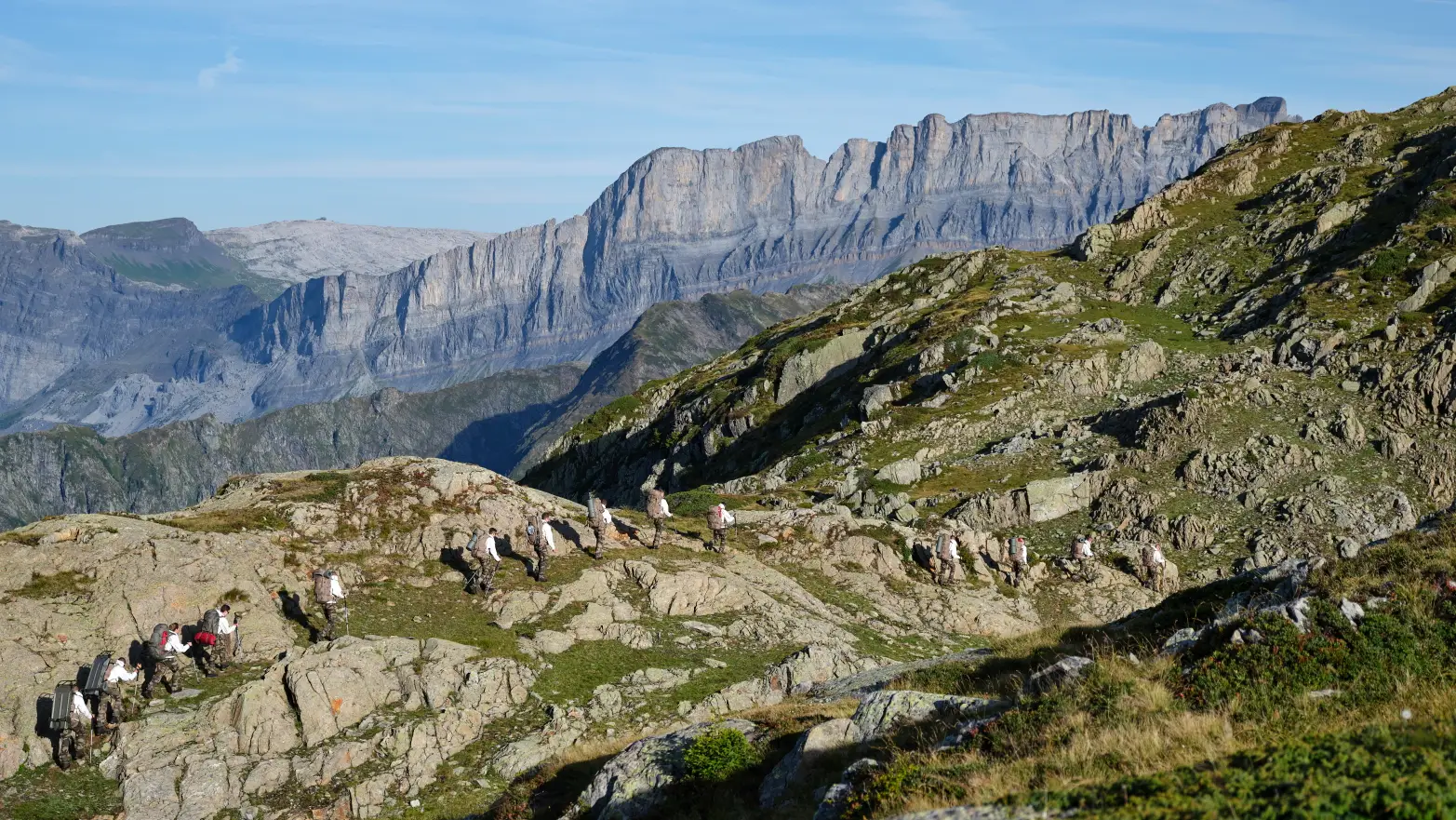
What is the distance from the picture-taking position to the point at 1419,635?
1545 cm

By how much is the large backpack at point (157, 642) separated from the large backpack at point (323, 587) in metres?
4.44

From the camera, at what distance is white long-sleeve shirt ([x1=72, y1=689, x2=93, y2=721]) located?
81.1ft

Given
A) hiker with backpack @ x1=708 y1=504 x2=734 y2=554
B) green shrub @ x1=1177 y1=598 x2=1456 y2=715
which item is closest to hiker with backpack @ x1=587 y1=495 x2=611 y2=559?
hiker with backpack @ x1=708 y1=504 x2=734 y2=554

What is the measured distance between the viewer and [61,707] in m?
24.5

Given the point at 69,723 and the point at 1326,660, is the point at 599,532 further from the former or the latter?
the point at 1326,660

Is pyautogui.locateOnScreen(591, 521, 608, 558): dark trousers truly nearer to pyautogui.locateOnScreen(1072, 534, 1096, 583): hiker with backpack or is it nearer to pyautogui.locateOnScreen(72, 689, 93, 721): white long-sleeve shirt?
pyautogui.locateOnScreen(72, 689, 93, 721): white long-sleeve shirt

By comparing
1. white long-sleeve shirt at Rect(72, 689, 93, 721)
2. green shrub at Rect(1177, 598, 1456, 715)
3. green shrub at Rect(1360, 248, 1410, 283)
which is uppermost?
green shrub at Rect(1360, 248, 1410, 283)

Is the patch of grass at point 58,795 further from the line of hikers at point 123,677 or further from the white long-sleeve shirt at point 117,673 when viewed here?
the white long-sleeve shirt at point 117,673

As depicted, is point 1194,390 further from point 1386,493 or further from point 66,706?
point 66,706

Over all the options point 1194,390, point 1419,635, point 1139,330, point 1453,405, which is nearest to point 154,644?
point 1419,635

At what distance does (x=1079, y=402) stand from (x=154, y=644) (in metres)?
60.7

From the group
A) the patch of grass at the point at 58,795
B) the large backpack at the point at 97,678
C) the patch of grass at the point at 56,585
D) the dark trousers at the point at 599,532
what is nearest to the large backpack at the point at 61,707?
the large backpack at the point at 97,678

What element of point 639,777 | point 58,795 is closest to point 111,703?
point 58,795

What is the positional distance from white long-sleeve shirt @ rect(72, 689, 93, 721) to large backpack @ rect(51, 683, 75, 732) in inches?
2.8
